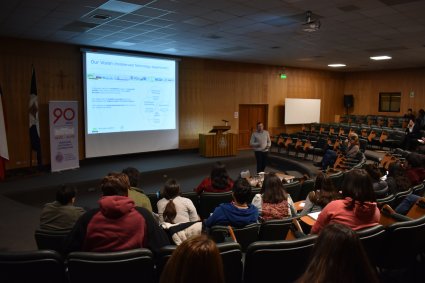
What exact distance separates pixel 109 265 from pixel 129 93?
8.59m

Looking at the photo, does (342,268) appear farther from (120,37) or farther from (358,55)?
(358,55)

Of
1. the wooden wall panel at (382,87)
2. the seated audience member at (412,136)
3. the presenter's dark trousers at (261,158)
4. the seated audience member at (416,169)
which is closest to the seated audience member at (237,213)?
the seated audience member at (416,169)

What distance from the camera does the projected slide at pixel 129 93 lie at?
373 inches

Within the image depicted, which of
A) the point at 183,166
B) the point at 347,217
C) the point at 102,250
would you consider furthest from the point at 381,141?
the point at 102,250

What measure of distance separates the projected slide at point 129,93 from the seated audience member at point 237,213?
7464 millimetres

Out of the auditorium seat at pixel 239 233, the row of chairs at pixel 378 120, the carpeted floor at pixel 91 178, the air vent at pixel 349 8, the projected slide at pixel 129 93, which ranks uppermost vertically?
the air vent at pixel 349 8

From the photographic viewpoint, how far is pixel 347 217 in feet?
8.77

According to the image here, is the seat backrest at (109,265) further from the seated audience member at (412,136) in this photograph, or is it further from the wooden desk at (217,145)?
the seated audience member at (412,136)

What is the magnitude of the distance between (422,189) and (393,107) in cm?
1420

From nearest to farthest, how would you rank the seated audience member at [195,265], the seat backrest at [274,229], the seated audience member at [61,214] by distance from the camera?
the seated audience member at [195,265] < the seat backrest at [274,229] < the seated audience member at [61,214]

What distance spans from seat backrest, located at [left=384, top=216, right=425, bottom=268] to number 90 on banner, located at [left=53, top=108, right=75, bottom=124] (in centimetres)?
806

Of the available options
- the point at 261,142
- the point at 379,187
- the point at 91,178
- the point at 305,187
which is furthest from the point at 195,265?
the point at 261,142

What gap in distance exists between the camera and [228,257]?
2.21 metres

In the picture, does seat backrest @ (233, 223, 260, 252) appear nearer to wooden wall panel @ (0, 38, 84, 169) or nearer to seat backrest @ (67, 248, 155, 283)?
seat backrest @ (67, 248, 155, 283)
